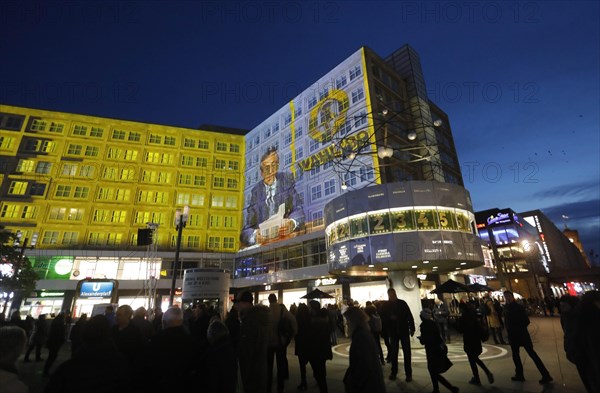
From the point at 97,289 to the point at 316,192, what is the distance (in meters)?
23.7

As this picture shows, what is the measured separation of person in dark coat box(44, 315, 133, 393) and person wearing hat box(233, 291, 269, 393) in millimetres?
2371

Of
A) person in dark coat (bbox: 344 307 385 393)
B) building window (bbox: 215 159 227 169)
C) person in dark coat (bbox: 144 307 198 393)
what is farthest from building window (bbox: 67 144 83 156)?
person in dark coat (bbox: 344 307 385 393)

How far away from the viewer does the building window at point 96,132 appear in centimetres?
4958

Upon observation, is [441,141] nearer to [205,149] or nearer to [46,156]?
[205,149]

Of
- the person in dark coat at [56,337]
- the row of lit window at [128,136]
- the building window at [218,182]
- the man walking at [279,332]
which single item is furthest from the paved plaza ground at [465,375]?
the row of lit window at [128,136]

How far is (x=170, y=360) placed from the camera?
151 inches

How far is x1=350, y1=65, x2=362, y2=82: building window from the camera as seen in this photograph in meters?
37.0

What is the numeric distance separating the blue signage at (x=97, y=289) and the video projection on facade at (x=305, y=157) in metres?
20.0

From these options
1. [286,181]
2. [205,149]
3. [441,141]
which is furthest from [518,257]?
[205,149]

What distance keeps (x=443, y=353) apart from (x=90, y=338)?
6962 mm

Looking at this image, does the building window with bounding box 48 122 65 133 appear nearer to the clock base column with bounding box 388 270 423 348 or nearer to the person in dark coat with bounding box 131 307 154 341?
the person in dark coat with bounding box 131 307 154 341

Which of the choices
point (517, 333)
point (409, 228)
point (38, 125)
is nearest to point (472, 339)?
point (517, 333)

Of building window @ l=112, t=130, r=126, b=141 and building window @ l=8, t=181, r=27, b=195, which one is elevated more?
building window @ l=112, t=130, r=126, b=141

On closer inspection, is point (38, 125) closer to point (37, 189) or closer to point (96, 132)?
point (96, 132)
